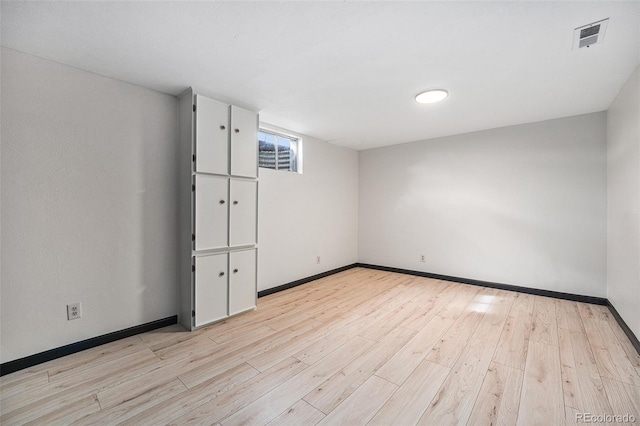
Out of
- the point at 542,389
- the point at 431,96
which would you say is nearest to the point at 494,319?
the point at 542,389

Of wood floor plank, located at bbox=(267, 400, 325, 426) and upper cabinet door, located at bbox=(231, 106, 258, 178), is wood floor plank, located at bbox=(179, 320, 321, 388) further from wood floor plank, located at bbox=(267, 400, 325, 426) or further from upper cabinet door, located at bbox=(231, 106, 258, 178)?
upper cabinet door, located at bbox=(231, 106, 258, 178)

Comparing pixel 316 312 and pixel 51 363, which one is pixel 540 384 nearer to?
pixel 316 312

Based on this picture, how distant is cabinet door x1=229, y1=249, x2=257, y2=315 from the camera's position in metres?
2.87

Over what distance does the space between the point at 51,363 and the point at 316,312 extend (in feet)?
7.39

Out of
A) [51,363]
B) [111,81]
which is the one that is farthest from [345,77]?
[51,363]

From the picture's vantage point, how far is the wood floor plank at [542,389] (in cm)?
148

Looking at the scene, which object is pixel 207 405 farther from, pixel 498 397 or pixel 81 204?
pixel 81 204

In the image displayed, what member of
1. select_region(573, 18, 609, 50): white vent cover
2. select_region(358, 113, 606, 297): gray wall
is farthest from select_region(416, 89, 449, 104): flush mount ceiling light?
select_region(358, 113, 606, 297): gray wall

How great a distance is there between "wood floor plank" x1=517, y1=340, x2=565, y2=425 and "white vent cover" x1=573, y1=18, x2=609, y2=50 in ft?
7.68

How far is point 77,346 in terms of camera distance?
7.06 ft

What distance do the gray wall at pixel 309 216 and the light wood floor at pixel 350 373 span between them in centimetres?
100

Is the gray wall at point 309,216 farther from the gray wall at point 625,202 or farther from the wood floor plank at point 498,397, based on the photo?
the gray wall at point 625,202

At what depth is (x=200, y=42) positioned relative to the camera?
1.86 meters

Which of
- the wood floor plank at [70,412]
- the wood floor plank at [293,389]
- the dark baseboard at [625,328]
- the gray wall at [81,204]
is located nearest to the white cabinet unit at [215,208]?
the gray wall at [81,204]
